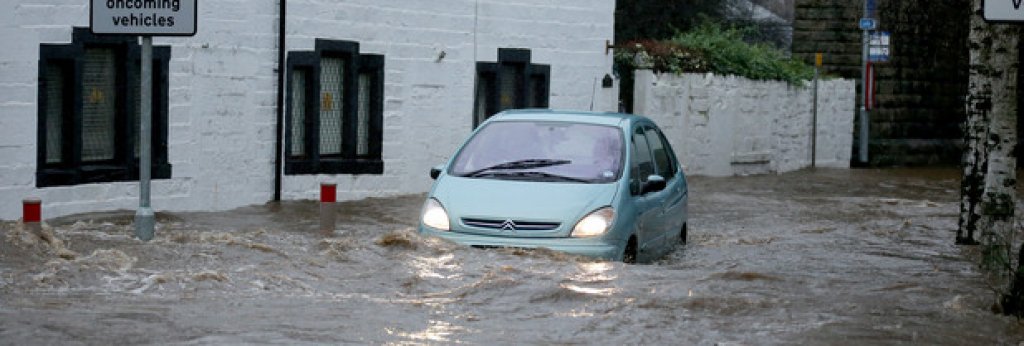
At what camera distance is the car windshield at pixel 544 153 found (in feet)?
42.9

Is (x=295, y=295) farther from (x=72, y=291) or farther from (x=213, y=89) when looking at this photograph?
(x=213, y=89)

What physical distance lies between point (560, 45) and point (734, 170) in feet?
17.3

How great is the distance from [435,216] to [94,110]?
17.1 ft

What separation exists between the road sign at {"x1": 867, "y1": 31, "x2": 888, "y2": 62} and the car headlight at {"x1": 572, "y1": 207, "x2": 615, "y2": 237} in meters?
18.9

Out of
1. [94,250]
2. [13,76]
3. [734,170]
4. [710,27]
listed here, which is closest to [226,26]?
[13,76]

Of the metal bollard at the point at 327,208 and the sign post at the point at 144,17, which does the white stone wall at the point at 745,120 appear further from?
the sign post at the point at 144,17

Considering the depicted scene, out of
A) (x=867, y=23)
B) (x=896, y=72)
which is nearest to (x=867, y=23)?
(x=867, y=23)

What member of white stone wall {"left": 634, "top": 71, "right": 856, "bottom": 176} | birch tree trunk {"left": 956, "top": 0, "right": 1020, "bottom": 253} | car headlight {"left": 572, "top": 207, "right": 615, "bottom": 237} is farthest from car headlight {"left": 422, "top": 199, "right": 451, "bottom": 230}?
white stone wall {"left": 634, "top": 71, "right": 856, "bottom": 176}

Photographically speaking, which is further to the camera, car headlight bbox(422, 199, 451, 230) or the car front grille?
car headlight bbox(422, 199, 451, 230)

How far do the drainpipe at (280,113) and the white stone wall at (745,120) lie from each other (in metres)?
7.41

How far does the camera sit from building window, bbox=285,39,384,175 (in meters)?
19.2

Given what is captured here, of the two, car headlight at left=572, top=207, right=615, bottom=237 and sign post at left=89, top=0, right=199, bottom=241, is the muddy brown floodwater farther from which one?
sign post at left=89, top=0, right=199, bottom=241

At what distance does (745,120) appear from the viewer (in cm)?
2753

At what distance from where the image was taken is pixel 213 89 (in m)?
17.8
